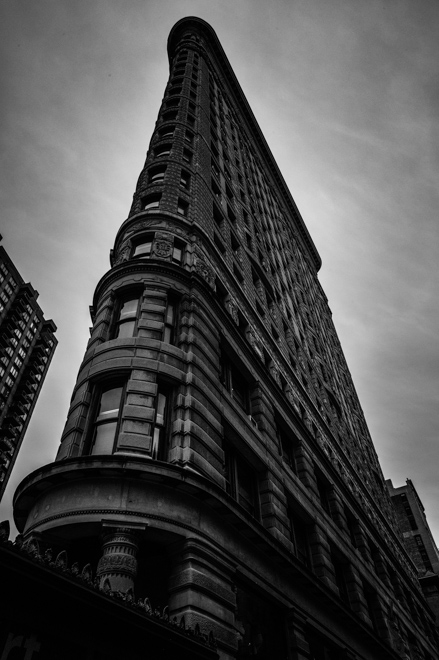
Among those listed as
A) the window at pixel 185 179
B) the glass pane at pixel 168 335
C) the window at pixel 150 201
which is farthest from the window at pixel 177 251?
the window at pixel 185 179

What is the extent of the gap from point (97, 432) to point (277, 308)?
75.2ft

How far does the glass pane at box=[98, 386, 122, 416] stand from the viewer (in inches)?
573

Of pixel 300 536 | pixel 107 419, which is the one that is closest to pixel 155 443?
pixel 107 419

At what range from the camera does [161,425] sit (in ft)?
46.3

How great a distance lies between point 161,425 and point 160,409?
2.22 feet

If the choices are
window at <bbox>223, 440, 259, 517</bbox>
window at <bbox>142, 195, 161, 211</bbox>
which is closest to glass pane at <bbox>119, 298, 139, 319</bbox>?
window at <bbox>223, 440, 259, 517</bbox>

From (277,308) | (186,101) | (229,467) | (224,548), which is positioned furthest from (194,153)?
(224,548)

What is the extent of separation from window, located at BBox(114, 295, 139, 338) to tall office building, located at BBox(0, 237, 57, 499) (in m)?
82.6

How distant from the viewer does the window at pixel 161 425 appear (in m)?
13.5

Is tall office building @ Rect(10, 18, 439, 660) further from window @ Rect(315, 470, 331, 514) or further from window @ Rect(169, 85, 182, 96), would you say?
window @ Rect(169, 85, 182, 96)

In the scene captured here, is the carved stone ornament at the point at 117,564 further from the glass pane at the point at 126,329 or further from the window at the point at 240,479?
the glass pane at the point at 126,329

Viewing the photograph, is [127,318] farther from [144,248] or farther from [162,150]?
[162,150]

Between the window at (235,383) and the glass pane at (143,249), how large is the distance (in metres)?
6.14

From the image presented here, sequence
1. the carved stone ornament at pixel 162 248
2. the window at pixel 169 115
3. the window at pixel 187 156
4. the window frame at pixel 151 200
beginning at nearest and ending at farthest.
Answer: the carved stone ornament at pixel 162 248
the window frame at pixel 151 200
the window at pixel 187 156
the window at pixel 169 115
